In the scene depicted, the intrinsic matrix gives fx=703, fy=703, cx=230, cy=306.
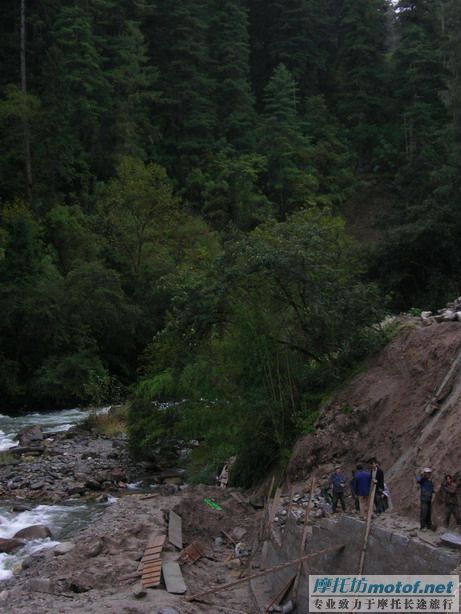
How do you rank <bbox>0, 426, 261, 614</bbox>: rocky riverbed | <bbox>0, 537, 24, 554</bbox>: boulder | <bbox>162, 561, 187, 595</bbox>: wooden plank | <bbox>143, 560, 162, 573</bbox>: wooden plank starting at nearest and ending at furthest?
<bbox>0, 426, 261, 614</bbox>: rocky riverbed, <bbox>162, 561, 187, 595</bbox>: wooden plank, <bbox>143, 560, 162, 573</bbox>: wooden plank, <bbox>0, 537, 24, 554</bbox>: boulder

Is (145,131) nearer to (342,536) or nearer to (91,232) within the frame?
(91,232)

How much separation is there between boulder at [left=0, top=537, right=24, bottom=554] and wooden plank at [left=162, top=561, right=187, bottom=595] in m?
4.15

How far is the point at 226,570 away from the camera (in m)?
13.7

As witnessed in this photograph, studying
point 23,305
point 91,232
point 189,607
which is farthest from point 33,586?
point 91,232

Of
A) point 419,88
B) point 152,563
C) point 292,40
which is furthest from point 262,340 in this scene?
point 292,40

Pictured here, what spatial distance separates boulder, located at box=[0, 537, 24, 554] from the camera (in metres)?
15.4

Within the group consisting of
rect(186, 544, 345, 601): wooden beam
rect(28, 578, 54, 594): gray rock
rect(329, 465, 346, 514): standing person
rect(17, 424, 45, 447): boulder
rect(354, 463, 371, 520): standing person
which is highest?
rect(354, 463, 371, 520): standing person

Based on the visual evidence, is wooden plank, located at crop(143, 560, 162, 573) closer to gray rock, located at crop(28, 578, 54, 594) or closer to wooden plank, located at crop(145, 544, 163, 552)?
wooden plank, located at crop(145, 544, 163, 552)

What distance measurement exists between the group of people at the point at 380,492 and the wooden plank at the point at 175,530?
11.0 feet

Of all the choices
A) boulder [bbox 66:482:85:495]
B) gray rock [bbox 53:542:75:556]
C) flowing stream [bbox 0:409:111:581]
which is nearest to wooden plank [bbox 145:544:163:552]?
gray rock [bbox 53:542:75:556]

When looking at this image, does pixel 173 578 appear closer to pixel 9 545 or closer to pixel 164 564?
pixel 164 564

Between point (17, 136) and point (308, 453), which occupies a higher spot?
point (17, 136)

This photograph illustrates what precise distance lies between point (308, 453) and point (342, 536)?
14.2ft

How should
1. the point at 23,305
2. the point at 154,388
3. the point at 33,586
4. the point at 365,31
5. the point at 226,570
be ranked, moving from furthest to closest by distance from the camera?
the point at 365,31, the point at 23,305, the point at 154,388, the point at 226,570, the point at 33,586
